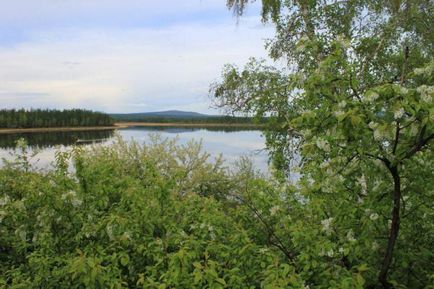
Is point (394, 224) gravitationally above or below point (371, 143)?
below

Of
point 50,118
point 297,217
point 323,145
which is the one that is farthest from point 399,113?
point 50,118

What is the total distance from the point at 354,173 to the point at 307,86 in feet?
2.67

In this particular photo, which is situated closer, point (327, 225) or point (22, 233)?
point (327, 225)

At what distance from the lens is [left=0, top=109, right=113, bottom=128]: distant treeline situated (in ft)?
272

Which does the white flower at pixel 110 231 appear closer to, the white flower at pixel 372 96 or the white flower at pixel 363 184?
Result: the white flower at pixel 363 184

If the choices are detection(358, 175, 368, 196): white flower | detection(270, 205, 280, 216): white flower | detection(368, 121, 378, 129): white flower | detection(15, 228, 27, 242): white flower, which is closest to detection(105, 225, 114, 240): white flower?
detection(15, 228, 27, 242): white flower

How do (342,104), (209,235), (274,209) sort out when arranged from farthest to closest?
(209,235) → (274,209) → (342,104)

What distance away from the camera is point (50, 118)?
8894 centimetres

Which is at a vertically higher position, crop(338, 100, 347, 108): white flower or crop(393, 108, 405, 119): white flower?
crop(338, 100, 347, 108): white flower

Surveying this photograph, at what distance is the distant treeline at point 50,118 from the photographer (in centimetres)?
8281

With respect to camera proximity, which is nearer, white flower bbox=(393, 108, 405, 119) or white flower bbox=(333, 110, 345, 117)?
white flower bbox=(393, 108, 405, 119)

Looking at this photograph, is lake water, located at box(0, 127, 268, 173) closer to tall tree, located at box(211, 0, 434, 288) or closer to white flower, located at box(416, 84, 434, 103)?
tall tree, located at box(211, 0, 434, 288)

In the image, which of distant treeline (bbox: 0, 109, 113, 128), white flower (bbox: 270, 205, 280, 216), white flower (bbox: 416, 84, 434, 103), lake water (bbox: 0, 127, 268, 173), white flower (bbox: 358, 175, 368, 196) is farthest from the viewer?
distant treeline (bbox: 0, 109, 113, 128)

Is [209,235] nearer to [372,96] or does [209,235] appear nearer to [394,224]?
[394,224]
